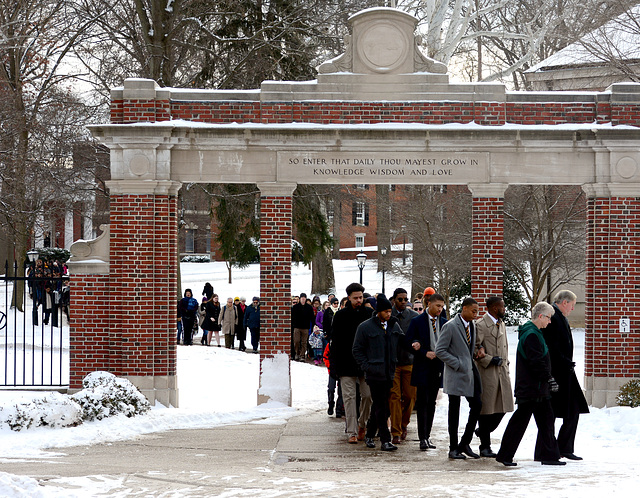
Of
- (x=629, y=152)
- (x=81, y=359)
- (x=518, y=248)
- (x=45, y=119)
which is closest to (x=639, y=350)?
(x=629, y=152)

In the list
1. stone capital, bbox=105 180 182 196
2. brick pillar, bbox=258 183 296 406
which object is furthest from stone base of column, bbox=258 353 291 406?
stone capital, bbox=105 180 182 196

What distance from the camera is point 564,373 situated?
29.7 feet

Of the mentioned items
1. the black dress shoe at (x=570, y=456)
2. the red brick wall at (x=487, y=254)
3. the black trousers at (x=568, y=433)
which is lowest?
the black dress shoe at (x=570, y=456)

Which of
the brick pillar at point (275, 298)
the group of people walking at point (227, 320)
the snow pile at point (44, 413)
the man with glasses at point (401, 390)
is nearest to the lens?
the man with glasses at point (401, 390)

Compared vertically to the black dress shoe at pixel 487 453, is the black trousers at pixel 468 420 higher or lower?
higher

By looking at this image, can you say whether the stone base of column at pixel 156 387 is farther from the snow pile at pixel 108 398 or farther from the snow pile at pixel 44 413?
the snow pile at pixel 44 413

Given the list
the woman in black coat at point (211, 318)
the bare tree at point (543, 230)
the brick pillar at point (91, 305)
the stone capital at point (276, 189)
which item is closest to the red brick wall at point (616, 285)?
the stone capital at point (276, 189)

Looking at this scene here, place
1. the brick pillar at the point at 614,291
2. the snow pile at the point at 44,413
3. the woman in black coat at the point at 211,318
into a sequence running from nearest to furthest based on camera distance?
the snow pile at the point at 44,413 → the brick pillar at the point at 614,291 → the woman in black coat at the point at 211,318

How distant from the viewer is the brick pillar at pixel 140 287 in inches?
544

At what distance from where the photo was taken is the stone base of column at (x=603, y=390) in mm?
13891

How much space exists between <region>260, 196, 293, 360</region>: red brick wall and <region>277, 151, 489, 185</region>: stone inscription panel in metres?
0.54

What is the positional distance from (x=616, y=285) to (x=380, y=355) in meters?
5.58

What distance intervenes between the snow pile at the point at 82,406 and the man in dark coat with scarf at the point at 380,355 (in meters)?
3.88

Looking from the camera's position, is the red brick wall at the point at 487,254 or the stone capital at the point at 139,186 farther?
the red brick wall at the point at 487,254
